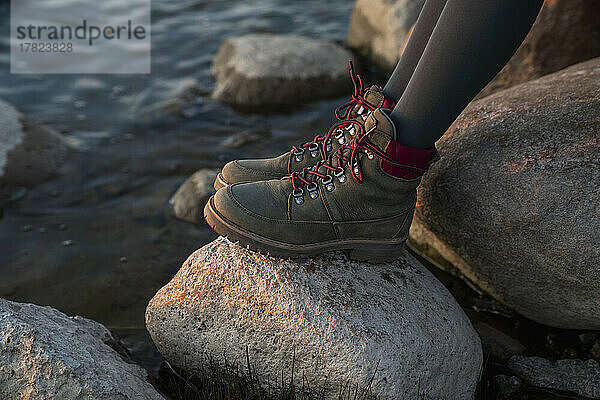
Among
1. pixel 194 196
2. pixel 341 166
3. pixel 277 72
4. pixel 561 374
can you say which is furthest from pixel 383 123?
pixel 277 72

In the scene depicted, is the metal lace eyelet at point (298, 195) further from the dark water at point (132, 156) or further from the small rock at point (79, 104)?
the small rock at point (79, 104)

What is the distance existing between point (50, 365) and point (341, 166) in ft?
4.42

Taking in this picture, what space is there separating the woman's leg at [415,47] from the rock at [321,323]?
0.77 meters

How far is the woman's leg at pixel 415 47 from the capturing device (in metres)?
2.55

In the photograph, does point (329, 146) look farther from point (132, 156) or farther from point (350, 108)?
point (132, 156)

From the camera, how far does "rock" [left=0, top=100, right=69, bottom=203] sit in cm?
457

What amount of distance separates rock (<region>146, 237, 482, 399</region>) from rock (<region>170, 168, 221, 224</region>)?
1459 millimetres

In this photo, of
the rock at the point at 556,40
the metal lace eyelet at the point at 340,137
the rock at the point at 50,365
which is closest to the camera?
the rock at the point at 50,365

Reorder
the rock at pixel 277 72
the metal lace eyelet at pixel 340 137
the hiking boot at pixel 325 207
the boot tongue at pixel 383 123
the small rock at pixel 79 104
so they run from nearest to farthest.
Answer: the boot tongue at pixel 383 123
the hiking boot at pixel 325 207
the metal lace eyelet at pixel 340 137
the small rock at pixel 79 104
the rock at pixel 277 72

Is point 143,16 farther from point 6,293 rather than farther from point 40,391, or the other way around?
point 40,391

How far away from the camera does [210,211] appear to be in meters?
2.62

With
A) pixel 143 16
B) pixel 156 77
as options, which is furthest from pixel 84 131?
pixel 143 16

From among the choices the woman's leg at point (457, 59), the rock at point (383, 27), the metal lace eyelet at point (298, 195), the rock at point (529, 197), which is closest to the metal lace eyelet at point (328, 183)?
the metal lace eyelet at point (298, 195)

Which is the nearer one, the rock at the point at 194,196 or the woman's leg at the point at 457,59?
the woman's leg at the point at 457,59
